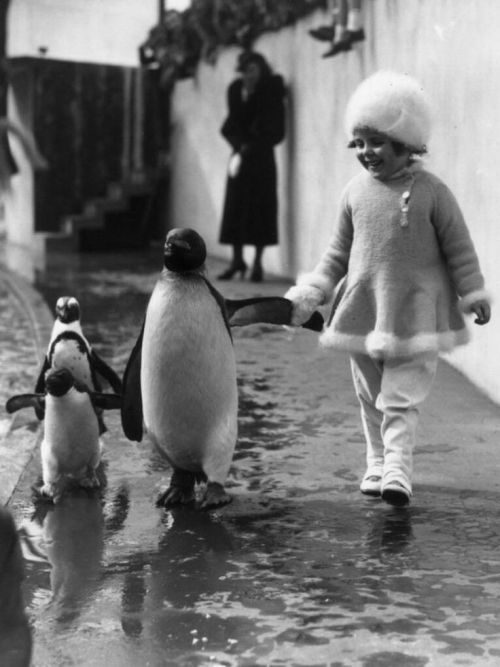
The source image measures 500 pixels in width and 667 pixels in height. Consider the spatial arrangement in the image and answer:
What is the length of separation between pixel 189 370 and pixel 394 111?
1188 mm

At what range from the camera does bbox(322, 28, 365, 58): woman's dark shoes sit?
32.3 ft

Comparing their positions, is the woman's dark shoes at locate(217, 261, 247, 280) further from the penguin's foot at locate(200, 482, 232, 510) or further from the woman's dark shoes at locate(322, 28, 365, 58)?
the penguin's foot at locate(200, 482, 232, 510)

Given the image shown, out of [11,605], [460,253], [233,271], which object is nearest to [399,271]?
[460,253]

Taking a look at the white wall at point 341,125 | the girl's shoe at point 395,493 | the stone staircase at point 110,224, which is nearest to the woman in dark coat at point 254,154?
the white wall at point 341,125

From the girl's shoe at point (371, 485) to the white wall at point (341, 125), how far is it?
1.97 metres

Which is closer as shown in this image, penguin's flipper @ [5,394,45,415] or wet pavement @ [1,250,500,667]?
wet pavement @ [1,250,500,667]

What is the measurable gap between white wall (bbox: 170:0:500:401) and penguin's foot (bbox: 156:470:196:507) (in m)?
2.39

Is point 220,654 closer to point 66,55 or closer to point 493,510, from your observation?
point 493,510

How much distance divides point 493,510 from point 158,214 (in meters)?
13.3

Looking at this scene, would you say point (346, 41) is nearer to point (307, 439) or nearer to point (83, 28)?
point (307, 439)

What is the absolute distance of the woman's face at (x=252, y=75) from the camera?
1202 cm

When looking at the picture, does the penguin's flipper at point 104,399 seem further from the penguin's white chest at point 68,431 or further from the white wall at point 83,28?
the white wall at point 83,28

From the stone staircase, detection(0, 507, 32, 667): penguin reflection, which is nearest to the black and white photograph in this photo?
detection(0, 507, 32, 667): penguin reflection

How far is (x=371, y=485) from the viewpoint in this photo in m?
4.86
